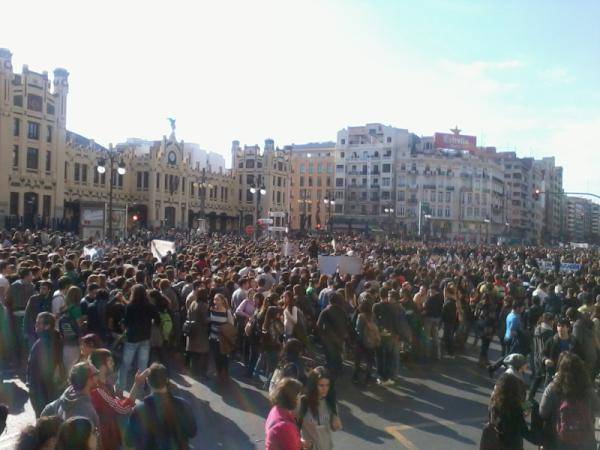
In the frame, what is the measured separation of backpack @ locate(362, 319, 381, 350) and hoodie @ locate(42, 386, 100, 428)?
18.8ft

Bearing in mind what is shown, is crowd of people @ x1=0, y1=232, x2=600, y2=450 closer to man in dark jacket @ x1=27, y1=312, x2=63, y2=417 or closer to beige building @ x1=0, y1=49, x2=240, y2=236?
man in dark jacket @ x1=27, y1=312, x2=63, y2=417

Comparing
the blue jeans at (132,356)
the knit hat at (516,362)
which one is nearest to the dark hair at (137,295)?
the blue jeans at (132,356)

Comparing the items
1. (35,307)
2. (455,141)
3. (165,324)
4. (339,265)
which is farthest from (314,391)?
(455,141)

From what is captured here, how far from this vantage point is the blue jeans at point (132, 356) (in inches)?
336

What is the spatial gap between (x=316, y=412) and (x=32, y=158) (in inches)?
1817

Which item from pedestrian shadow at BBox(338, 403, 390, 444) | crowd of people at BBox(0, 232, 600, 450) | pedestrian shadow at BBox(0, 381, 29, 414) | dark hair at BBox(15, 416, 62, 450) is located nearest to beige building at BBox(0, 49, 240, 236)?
crowd of people at BBox(0, 232, 600, 450)

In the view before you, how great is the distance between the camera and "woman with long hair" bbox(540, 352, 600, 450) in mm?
5164

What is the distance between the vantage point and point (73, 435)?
3656 millimetres

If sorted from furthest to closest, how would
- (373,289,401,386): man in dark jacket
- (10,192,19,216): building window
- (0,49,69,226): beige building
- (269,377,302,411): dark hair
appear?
(10,192,19,216): building window, (0,49,69,226): beige building, (373,289,401,386): man in dark jacket, (269,377,302,411): dark hair

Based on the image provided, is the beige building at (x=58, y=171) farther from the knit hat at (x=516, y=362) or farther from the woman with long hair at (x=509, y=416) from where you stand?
the woman with long hair at (x=509, y=416)

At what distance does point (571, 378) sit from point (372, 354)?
17.0 ft

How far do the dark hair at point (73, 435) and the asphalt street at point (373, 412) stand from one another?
325 cm

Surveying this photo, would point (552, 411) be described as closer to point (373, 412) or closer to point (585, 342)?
point (373, 412)

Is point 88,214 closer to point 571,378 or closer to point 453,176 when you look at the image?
point 571,378
